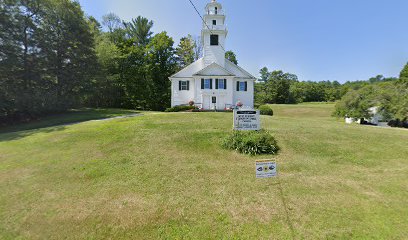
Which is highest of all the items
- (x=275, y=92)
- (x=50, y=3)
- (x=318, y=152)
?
(x=50, y=3)

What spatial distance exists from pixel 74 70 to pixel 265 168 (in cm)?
2952

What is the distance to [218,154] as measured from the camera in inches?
373

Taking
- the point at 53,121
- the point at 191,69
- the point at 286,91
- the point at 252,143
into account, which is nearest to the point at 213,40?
the point at 191,69

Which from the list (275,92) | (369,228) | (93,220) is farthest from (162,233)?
(275,92)

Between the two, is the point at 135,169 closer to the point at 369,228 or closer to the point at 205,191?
the point at 205,191

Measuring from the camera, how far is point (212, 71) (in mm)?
25844

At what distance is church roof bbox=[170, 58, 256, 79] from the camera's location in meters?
25.7

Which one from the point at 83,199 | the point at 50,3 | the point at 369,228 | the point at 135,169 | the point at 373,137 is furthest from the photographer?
the point at 50,3

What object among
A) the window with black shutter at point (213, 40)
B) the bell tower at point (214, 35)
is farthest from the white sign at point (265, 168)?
the window with black shutter at point (213, 40)

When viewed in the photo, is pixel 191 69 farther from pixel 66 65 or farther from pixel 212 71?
pixel 66 65

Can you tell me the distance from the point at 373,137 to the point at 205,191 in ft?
36.6

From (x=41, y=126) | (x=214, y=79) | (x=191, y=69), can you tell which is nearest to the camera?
(x=41, y=126)

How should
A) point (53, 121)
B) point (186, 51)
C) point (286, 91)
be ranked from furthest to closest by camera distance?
point (286, 91)
point (186, 51)
point (53, 121)

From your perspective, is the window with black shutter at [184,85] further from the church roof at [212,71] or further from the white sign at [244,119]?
the white sign at [244,119]
